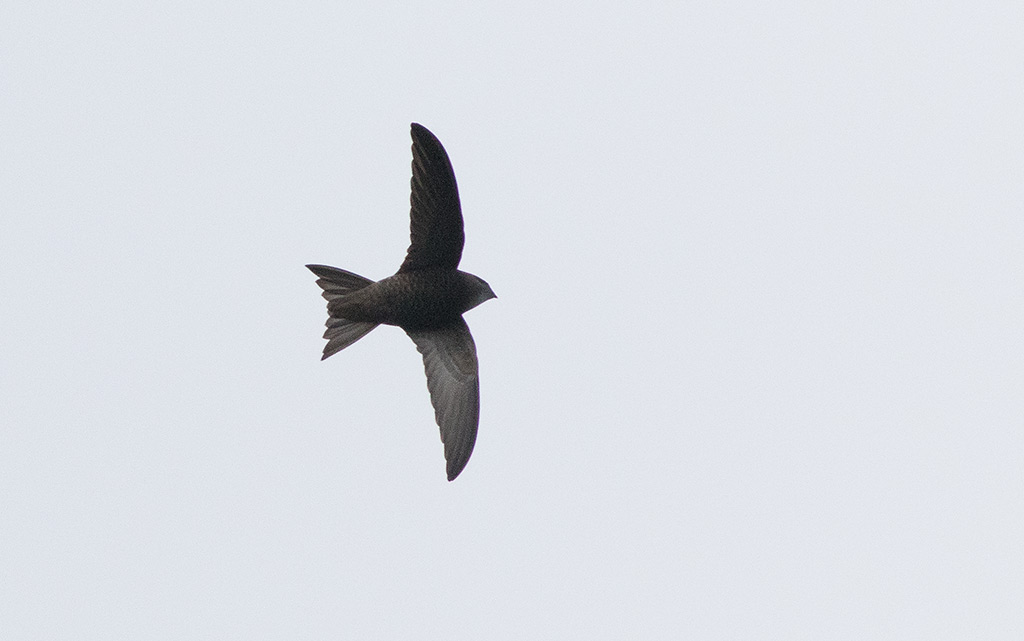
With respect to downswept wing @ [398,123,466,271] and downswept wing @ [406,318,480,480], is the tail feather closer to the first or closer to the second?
downswept wing @ [398,123,466,271]

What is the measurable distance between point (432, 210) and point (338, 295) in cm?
75

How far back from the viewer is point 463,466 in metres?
7.74

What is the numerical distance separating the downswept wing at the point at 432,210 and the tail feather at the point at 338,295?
0.30 m

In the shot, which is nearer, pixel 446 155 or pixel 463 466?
pixel 446 155

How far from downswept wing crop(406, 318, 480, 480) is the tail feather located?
1.47 feet

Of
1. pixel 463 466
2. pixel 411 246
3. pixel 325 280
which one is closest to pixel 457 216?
pixel 411 246

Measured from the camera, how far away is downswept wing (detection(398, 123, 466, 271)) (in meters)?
7.25

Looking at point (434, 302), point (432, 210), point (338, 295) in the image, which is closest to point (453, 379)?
point (434, 302)

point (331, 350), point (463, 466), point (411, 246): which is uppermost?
point (411, 246)

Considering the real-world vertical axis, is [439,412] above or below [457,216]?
below

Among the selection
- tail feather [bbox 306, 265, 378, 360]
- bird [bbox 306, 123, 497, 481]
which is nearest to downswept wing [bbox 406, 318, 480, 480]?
bird [bbox 306, 123, 497, 481]

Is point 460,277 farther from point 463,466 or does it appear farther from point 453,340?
point 463,466

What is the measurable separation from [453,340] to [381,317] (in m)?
0.54

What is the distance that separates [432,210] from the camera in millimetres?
7488
